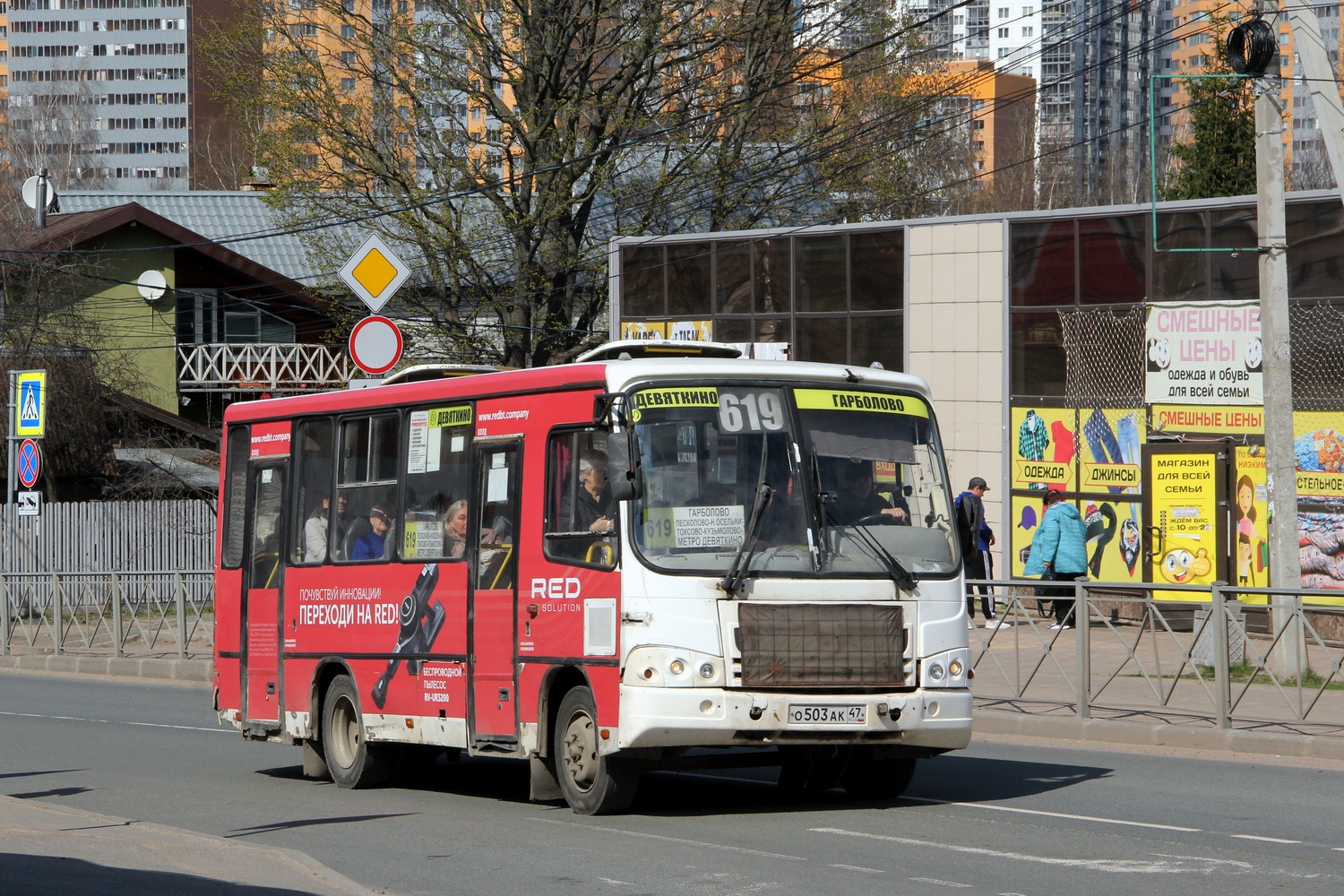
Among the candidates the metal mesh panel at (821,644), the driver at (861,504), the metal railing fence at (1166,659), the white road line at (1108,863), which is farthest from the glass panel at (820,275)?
the white road line at (1108,863)

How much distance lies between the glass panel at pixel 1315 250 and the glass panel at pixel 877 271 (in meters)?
5.80

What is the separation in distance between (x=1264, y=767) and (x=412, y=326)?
27463 mm

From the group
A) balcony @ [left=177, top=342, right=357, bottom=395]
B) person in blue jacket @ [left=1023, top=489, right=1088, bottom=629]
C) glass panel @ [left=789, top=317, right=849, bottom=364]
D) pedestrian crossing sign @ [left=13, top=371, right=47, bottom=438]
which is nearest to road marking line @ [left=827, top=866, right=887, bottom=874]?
person in blue jacket @ [left=1023, top=489, right=1088, bottom=629]

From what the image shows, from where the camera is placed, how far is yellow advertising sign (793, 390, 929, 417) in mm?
10453

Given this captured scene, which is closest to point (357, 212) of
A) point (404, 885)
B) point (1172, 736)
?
point (1172, 736)

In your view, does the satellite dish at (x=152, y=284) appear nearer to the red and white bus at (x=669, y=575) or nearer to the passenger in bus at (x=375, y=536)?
the passenger in bus at (x=375, y=536)

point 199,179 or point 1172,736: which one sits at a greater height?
point 199,179

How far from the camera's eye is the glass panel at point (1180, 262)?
22500 millimetres

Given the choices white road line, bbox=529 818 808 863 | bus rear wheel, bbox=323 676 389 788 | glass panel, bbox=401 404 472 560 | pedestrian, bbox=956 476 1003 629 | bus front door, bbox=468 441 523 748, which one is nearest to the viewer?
white road line, bbox=529 818 808 863

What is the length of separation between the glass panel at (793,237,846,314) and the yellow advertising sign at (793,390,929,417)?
1584cm

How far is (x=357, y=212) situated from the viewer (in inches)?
1391

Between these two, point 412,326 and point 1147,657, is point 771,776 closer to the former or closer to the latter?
point 1147,657

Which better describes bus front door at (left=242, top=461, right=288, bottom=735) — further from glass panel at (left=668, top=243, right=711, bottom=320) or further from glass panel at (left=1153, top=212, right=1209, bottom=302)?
glass panel at (left=668, top=243, right=711, bottom=320)

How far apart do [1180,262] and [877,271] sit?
4.80 meters
